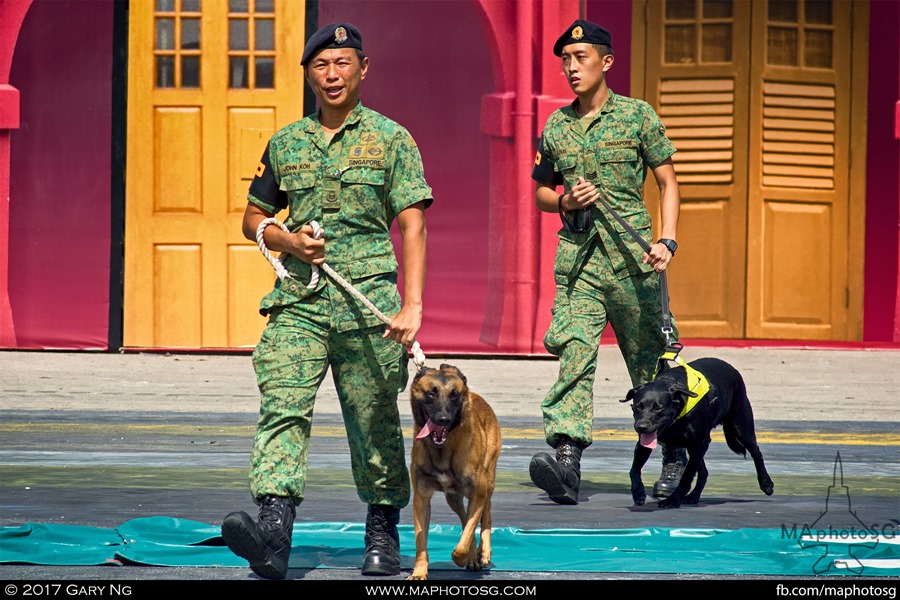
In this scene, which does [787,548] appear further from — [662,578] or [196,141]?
[196,141]

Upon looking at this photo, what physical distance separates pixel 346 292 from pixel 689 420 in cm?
206

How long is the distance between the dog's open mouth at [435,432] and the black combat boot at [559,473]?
5.47 feet

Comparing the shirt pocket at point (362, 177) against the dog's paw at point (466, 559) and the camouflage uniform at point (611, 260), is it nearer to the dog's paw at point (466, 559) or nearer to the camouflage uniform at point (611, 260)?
the dog's paw at point (466, 559)

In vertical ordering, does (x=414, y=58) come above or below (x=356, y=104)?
above

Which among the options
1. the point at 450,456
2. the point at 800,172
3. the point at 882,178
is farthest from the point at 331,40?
the point at 882,178

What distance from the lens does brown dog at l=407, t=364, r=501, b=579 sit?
5328 mm

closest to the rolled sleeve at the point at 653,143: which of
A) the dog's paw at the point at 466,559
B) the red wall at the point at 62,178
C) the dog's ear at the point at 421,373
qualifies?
the dog's ear at the point at 421,373

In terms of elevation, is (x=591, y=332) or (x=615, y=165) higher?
(x=615, y=165)

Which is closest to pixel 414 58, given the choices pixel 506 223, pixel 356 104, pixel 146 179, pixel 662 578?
pixel 506 223

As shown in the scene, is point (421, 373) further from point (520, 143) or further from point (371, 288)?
point (520, 143)

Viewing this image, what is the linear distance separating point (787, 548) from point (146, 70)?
888cm

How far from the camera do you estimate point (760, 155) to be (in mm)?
14250

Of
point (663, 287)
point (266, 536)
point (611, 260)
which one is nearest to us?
point (266, 536)

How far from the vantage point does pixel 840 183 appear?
14320 millimetres
